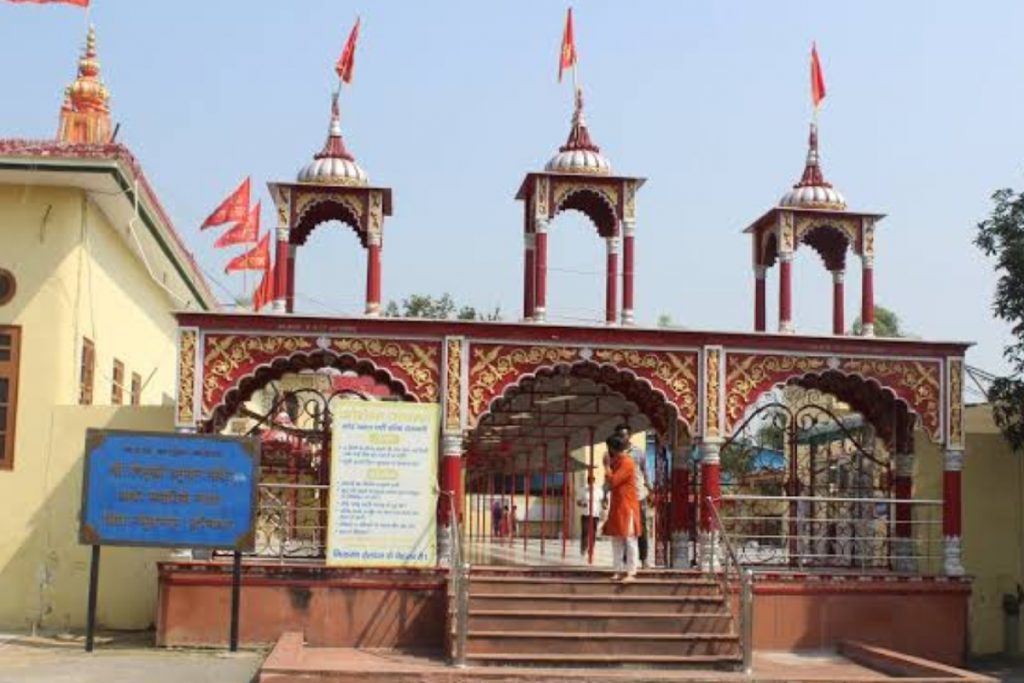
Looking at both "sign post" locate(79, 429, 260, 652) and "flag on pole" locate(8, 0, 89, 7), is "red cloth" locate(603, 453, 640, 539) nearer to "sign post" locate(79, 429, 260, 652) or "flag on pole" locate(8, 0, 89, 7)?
"sign post" locate(79, 429, 260, 652)

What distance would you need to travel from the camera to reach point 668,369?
1545 cm

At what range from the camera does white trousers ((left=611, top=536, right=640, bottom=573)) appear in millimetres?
14578

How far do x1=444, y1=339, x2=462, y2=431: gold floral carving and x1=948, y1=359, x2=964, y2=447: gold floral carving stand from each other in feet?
18.7

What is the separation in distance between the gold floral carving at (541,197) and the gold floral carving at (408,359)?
2.32 meters

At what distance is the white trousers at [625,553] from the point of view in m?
14.6

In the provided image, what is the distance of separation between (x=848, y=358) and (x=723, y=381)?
1.50 m

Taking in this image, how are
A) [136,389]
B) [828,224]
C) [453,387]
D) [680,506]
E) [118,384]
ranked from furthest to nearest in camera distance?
[136,389]
[118,384]
[680,506]
[828,224]
[453,387]

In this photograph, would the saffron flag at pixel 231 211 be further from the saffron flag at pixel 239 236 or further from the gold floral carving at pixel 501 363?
the gold floral carving at pixel 501 363

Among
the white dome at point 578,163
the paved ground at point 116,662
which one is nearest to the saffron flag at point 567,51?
the white dome at point 578,163

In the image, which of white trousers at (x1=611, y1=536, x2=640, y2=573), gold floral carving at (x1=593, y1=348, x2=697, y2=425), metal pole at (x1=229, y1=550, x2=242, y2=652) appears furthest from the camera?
gold floral carving at (x1=593, y1=348, x2=697, y2=425)

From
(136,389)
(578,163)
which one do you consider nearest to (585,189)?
(578,163)

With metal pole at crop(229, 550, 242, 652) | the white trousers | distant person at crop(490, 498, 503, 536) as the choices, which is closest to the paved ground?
metal pole at crop(229, 550, 242, 652)

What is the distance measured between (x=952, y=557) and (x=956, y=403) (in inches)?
69.9

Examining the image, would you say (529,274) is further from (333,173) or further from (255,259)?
(255,259)
